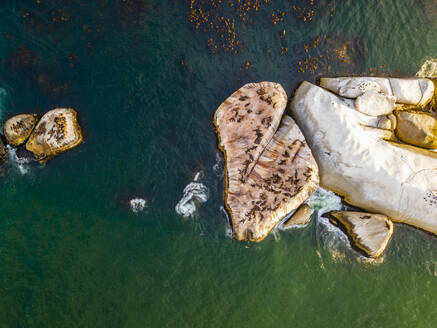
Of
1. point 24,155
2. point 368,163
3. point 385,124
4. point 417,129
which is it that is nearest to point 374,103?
point 385,124

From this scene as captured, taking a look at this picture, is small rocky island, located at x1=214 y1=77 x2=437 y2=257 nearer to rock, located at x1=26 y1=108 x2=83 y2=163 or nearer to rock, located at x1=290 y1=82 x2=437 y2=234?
rock, located at x1=290 y1=82 x2=437 y2=234

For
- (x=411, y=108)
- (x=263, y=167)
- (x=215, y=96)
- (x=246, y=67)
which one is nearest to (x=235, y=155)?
(x=263, y=167)

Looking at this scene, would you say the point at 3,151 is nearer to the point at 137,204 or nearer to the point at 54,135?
the point at 54,135

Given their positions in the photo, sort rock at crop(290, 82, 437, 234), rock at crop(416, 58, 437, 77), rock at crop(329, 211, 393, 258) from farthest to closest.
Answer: rock at crop(416, 58, 437, 77), rock at crop(329, 211, 393, 258), rock at crop(290, 82, 437, 234)

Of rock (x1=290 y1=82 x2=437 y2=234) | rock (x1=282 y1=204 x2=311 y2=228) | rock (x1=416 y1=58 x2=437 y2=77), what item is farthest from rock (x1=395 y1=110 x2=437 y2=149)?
rock (x1=282 y1=204 x2=311 y2=228)

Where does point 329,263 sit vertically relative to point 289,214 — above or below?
below

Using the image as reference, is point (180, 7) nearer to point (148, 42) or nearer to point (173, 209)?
point (148, 42)
